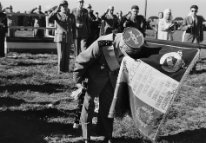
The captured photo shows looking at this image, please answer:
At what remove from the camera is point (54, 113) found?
6.93 m

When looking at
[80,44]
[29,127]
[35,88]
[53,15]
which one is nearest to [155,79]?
[29,127]

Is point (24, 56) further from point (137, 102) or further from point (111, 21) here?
point (137, 102)

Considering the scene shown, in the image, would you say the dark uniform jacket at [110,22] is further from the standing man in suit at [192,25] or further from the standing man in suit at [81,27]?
the standing man in suit at [192,25]

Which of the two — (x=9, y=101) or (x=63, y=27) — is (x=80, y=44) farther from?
(x=9, y=101)

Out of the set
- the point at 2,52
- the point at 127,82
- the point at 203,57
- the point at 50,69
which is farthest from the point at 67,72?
the point at 203,57

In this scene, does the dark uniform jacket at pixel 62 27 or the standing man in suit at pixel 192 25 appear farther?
the standing man in suit at pixel 192 25

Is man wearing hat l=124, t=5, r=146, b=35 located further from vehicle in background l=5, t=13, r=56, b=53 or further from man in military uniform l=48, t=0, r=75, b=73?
vehicle in background l=5, t=13, r=56, b=53

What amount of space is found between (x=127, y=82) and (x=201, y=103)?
3.85m

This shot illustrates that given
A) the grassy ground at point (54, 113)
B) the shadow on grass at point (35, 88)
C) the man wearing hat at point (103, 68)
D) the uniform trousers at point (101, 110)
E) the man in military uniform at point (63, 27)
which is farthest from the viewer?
the man in military uniform at point (63, 27)

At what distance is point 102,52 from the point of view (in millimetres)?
4883

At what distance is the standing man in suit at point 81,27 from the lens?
12086 mm

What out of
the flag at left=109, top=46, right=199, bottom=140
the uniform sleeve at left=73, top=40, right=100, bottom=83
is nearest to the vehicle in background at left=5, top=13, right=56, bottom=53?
the uniform sleeve at left=73, top=40, right=100, bottom=83

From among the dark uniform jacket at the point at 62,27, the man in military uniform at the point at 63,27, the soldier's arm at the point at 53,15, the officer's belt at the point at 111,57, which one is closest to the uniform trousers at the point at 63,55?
the man in military uniform at the point at 63,27

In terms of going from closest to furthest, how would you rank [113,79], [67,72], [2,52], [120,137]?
[113,79] → [120,137] → [67,72] → [2,52]
